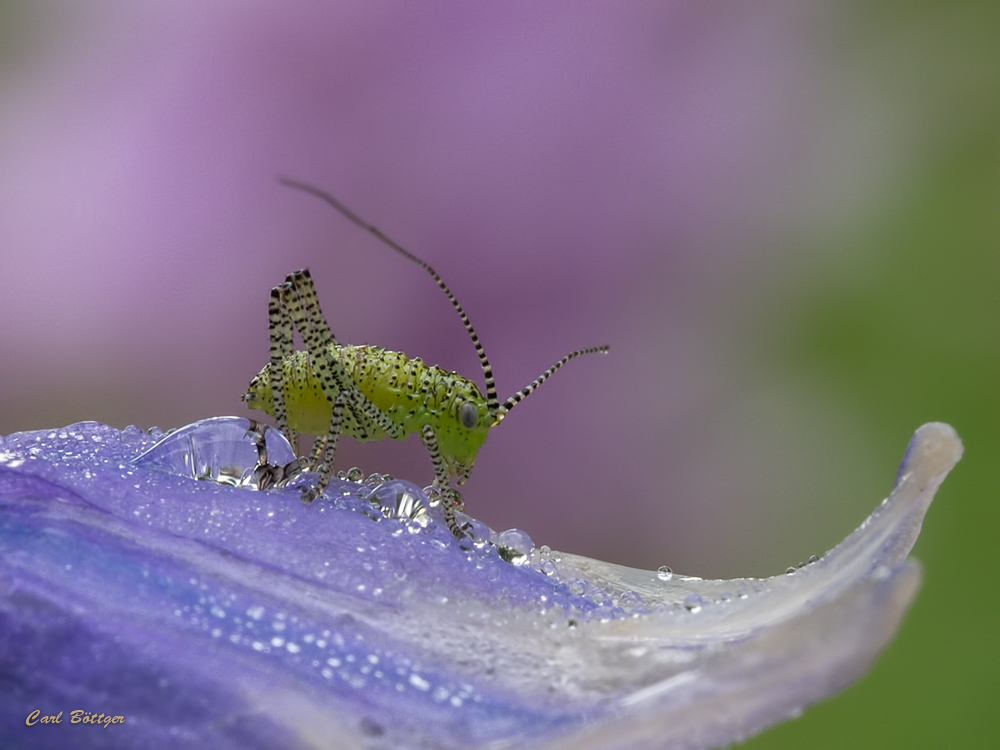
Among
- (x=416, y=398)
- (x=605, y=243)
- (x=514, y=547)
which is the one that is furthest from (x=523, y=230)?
(x=514, y=547)

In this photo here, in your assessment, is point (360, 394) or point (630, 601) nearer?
point (630, 601)

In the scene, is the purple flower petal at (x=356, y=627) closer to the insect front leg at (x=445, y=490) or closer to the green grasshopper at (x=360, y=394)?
the insect front leg at (x=445, y=490)

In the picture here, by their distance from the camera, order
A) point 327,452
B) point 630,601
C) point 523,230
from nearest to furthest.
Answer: point 630,601, point 327,452, point 523,230

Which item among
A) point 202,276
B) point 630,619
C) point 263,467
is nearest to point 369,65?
point 202,276

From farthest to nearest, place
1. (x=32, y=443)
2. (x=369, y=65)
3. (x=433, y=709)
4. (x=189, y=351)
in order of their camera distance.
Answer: (x=369, y=65) < (x=189, y=351) < (x=32, y=443) < (x=433, y=709)

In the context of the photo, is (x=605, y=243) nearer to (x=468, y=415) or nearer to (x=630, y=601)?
(x=468, y=415)

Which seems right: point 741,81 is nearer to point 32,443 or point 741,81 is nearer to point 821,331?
point 821,331
